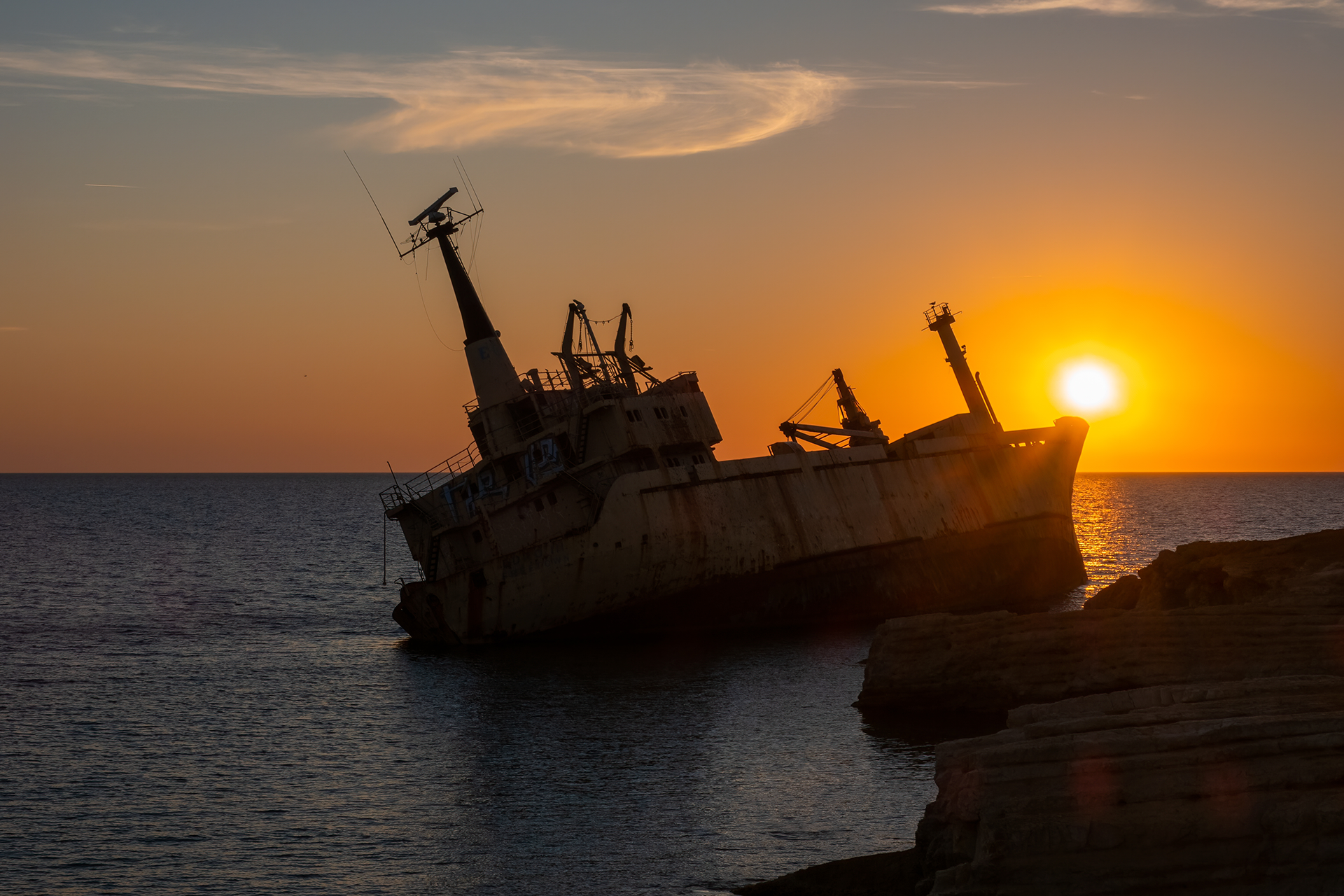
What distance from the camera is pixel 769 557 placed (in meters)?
36.6

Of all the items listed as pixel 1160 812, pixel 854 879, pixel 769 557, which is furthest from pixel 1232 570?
pixel 1160 812

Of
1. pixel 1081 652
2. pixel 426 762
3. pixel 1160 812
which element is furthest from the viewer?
pixel 426 762

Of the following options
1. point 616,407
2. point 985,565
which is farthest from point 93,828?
point 985,565

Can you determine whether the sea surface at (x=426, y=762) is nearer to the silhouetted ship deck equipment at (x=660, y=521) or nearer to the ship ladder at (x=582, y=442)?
the silhouetted ship deck equipment at (x=660, y=521)

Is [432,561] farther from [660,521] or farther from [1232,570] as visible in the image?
[1232,570]

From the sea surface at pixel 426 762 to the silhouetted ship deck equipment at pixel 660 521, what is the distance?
1598 mm

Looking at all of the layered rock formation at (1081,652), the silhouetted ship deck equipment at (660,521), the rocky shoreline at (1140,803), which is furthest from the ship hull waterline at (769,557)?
the rocky shoreline at (1140,803)

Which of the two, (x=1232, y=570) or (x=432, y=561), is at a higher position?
Answer: (x=432, y=561)

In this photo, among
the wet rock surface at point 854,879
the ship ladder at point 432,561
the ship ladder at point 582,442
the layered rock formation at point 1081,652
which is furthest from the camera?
the ship ladder at point 432,561

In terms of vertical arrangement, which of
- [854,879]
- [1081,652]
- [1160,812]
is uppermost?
[1081,652]

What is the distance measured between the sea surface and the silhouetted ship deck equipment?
160 cm

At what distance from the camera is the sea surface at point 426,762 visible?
16.4 meters

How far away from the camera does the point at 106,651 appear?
38094 millimetres

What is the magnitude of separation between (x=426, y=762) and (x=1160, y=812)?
15.0 meters
